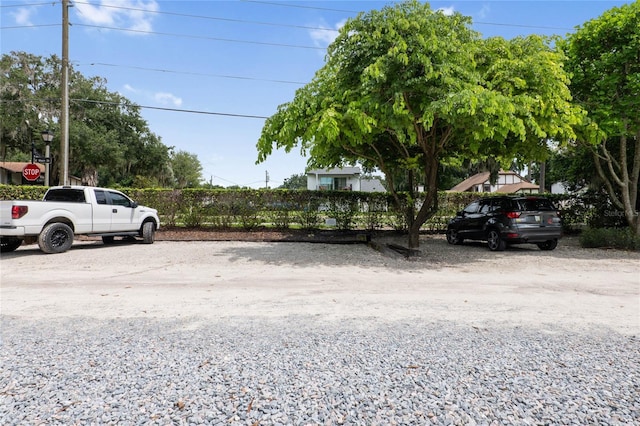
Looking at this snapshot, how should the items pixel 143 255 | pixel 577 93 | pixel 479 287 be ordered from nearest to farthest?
pixel 479 287 < pixel 143 255 < pixel 577 93

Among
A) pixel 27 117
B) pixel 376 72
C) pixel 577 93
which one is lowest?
pixel 376 72

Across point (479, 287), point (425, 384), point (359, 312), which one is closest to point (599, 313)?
point (479, 287)

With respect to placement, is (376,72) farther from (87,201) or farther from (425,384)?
(87,201)

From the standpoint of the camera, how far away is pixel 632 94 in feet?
30.0

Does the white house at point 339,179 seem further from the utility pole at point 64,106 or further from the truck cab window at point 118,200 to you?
the truck cab window at point 118,200

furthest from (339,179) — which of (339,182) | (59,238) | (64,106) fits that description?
(59,238)

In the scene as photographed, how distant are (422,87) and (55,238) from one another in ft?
30.2

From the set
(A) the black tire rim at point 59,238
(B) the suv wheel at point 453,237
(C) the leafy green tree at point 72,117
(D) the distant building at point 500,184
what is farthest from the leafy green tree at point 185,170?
(B) the suv wheel at point 453,237

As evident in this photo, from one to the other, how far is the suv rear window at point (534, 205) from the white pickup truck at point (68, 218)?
35.9 feet

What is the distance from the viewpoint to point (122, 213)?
1012cm

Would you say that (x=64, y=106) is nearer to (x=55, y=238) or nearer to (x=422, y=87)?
(x=55, y=238)

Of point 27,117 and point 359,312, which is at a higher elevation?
point 27,117

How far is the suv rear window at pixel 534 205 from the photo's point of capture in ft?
31.7

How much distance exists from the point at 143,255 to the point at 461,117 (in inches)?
311
